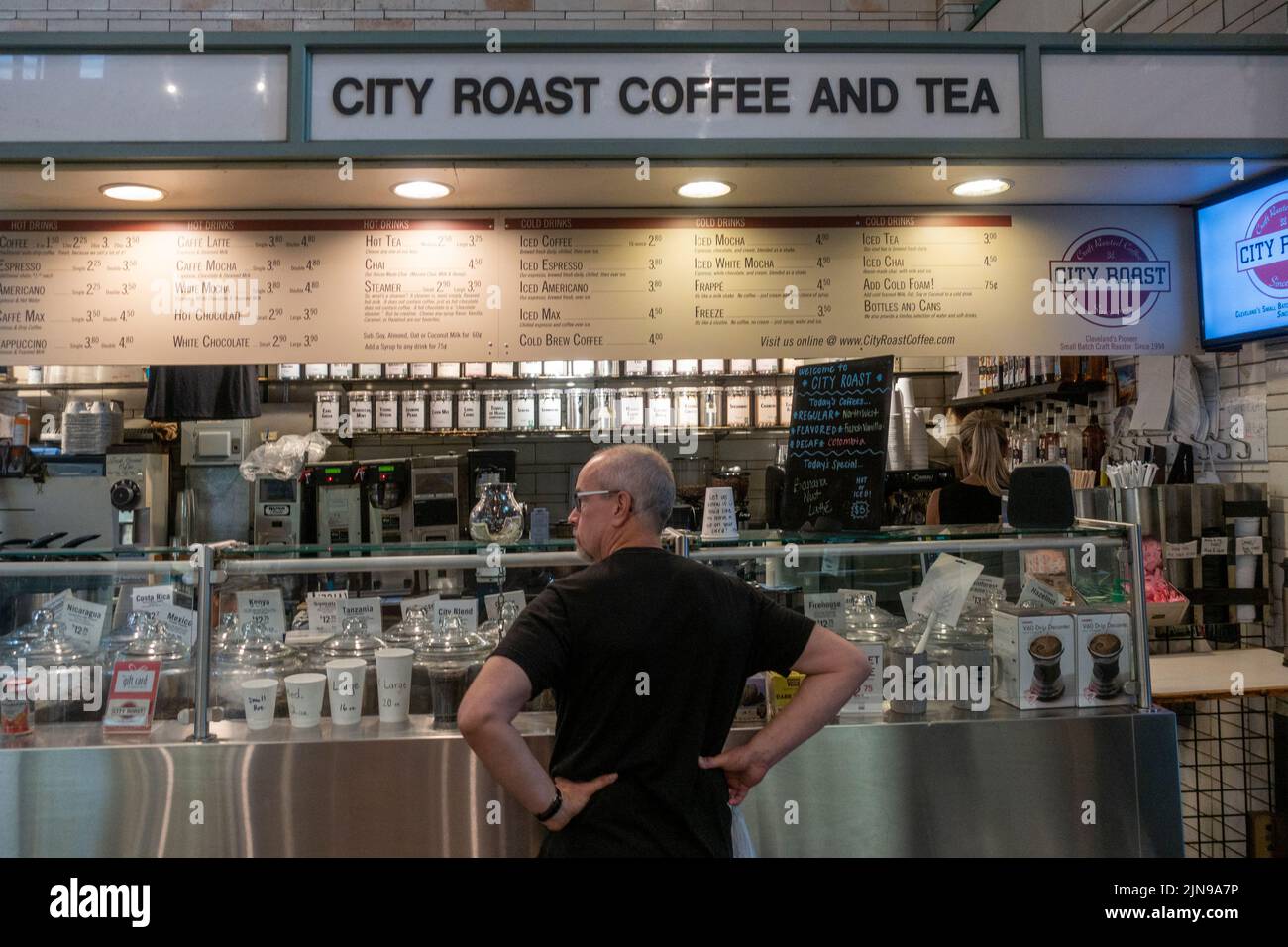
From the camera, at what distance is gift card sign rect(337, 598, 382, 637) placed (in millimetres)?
2498

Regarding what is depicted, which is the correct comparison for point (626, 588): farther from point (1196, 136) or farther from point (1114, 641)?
point (1196, 136)

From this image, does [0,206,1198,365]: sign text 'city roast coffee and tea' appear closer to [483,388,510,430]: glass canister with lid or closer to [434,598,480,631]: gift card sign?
[434,598,480,631]: gift card sign

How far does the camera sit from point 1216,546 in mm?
3531

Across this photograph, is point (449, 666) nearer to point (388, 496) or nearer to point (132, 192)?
point (132, 192)

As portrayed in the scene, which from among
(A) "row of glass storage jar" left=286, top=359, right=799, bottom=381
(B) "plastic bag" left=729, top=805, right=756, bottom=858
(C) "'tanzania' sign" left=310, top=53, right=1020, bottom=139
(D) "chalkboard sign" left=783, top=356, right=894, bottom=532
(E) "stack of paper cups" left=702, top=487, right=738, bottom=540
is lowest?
(B) "plastic bag" left=729, top=805, right=756, bottom=858

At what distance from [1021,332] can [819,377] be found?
91cm

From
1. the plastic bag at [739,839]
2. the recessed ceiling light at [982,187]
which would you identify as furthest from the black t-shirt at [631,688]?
the recessed ceiling light at [982,187]

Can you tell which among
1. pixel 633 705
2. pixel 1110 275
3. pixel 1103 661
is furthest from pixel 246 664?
pixel 1110 275

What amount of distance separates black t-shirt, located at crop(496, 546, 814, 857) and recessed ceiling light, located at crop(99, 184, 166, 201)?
6.86 feet

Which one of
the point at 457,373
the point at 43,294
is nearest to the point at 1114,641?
the point at 43,294

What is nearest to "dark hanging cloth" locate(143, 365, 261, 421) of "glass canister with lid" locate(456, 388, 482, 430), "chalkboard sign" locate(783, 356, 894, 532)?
"glass canister with lid" locate(456, 388, 482, 430)

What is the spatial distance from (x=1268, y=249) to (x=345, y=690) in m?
3.04

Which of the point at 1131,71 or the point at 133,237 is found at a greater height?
the point at 1131,71
